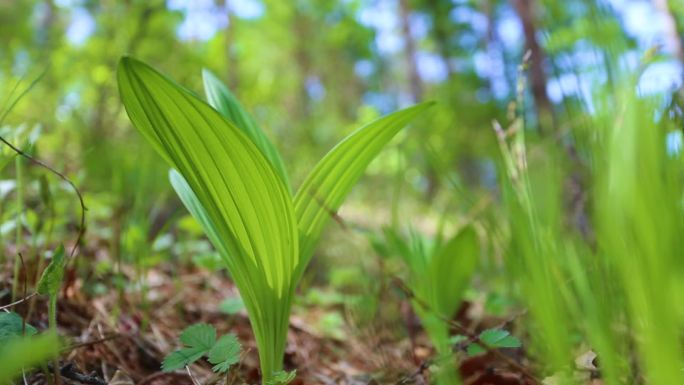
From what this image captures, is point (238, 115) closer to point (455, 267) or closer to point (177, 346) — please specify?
point (177, 346)

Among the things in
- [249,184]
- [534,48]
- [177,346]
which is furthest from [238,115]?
[534,48]

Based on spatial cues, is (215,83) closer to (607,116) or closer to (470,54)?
(607,116)

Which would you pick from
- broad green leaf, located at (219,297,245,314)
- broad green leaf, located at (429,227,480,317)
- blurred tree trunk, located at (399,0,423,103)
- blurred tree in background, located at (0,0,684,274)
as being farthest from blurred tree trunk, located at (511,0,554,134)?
blurred tree trunk, located at (399,0,423,103)

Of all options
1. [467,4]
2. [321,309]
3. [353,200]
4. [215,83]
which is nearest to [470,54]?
[467,4]

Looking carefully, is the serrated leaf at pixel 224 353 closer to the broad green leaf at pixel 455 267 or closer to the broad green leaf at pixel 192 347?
the broad green leaf at pixel 192 347

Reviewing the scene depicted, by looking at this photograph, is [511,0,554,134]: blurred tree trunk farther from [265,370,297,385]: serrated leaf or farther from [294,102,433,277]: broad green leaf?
[265,370,297,385]: serrated leaf

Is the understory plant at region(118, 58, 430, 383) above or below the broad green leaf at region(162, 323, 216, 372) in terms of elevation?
above

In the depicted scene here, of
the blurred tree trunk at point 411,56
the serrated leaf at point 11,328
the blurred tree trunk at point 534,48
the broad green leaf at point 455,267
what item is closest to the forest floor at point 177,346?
the serrated leaf at point 11,328
